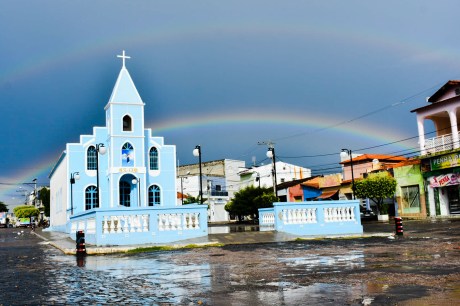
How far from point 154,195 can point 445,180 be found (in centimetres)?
2712

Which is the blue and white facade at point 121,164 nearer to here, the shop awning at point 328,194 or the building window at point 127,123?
the building window at point 127,123

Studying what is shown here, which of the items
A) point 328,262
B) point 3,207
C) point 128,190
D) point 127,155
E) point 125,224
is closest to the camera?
point 328,262

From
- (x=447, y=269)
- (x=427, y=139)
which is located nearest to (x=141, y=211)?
(x=447, y=269)

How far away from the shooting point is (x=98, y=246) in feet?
61.6

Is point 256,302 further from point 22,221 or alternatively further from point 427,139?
point 22,221

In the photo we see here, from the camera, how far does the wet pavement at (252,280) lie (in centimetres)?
708

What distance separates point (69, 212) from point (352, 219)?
2965 centimetres

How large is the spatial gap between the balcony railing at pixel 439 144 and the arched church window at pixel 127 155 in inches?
1095

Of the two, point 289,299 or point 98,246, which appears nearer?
point 289,299

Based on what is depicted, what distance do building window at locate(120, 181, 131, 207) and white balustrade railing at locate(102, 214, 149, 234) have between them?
24.8 m

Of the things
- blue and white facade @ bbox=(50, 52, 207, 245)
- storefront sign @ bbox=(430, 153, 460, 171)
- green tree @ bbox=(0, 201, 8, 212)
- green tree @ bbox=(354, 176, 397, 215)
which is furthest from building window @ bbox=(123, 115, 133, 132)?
green tree @ bbox=(0, 201, 8, 212)

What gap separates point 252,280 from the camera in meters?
8.98

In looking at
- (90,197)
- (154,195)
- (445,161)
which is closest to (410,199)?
(445,161)

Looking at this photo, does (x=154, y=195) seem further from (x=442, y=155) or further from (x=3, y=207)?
(x=3, y=207)
